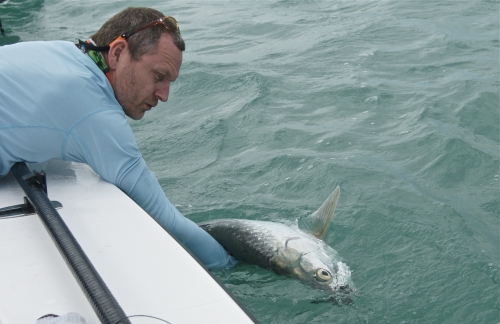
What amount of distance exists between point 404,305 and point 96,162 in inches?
72.0

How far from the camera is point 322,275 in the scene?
3.05m

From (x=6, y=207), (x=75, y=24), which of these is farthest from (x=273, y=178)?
(x=75, y=24)

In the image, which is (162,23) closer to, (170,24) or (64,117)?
(170,24)

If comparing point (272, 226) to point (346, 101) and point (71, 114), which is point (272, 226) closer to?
point (71, 114)

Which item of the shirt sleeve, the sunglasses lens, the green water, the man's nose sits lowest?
the green water

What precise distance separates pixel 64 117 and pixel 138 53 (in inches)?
17.7

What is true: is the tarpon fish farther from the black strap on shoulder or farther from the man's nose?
the black strap on shoulder

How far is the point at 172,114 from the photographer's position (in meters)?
6.46

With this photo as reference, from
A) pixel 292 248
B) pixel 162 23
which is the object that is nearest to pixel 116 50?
pixel 162 23

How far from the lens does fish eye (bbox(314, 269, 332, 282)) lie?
10.0ft

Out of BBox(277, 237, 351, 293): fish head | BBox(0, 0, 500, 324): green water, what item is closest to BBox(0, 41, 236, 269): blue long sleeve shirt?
BBox(277, 237, 351, 293): fish head

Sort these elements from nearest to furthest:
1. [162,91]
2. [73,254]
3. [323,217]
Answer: [73,254] < [162,91] < [323,217]

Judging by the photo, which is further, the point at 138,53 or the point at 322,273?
the point at 322,273

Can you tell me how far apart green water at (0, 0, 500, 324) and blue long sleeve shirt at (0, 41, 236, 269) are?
3.00ft
